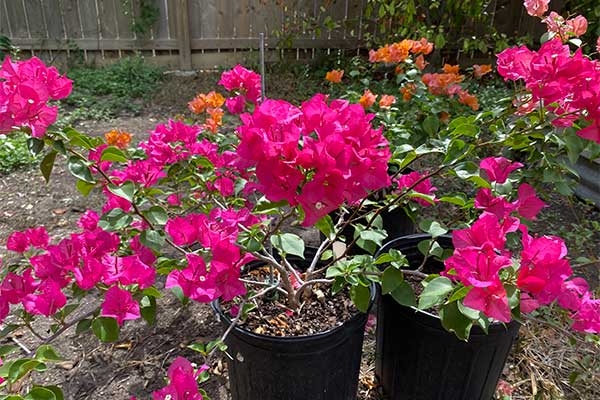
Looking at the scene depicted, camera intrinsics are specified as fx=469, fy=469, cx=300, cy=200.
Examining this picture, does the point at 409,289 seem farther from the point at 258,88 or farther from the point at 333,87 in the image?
the point at 333,87

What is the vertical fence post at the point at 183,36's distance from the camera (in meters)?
4.73

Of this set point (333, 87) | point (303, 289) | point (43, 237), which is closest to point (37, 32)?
point (333, 87)

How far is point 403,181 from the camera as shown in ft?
4.21

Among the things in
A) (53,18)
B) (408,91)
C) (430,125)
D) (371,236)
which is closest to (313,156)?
(371,236)

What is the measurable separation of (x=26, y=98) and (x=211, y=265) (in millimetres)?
420

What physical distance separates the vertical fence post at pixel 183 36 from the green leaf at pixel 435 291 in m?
4.65

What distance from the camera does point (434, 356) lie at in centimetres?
128

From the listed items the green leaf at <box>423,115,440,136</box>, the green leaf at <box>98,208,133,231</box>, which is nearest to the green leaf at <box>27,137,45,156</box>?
the green leaf at <box>98,208,133,231</box>

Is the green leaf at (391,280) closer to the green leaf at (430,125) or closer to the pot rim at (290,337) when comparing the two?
the pot rim at (290,337)

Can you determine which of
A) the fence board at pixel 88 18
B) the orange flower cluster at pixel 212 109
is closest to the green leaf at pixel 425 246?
the orange flower cluster at pixel 212 109

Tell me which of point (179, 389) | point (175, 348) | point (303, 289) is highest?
point (179, 389)

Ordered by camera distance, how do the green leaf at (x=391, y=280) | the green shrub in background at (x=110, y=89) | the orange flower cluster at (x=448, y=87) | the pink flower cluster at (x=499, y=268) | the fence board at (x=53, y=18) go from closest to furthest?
the pink flower cluster at (x=499, y=268)
the green leaf at (x=391, y=280)
the orange flower cluster at (x=448, y=87)
the green shrub in background at (x=110, y=89)
the fence board at (x=53, y=18)

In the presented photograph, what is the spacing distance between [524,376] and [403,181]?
849 mm

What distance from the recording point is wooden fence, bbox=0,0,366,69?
4.85m
